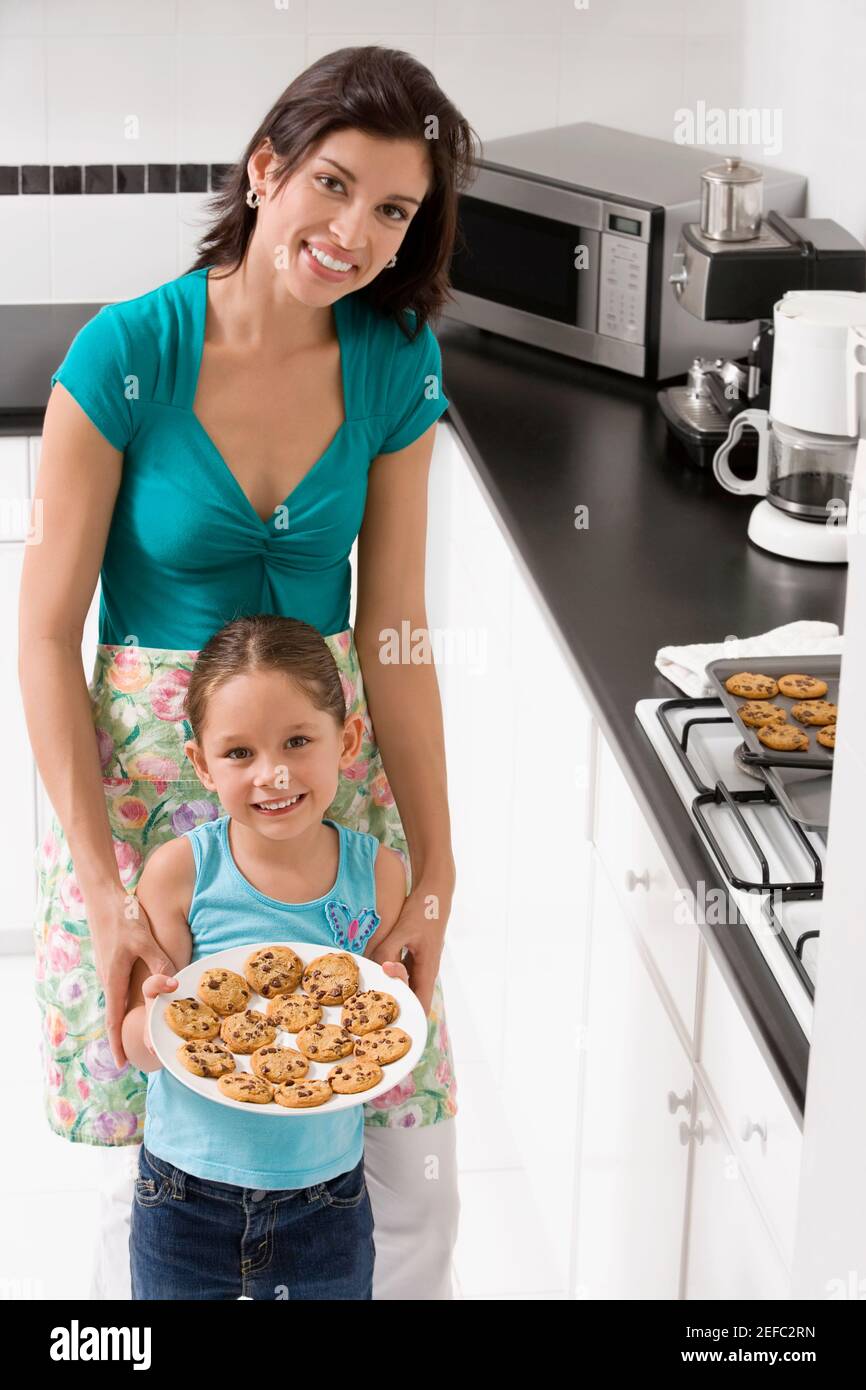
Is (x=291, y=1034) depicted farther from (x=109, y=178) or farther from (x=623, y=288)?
(x=109, y=178)

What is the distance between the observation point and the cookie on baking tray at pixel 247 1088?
1.53 m

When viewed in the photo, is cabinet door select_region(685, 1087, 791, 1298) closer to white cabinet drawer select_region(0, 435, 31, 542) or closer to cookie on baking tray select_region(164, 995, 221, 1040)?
cookie on baking tray select_region(164, 995, 221, 1040)

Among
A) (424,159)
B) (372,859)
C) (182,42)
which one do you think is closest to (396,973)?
(372,859)

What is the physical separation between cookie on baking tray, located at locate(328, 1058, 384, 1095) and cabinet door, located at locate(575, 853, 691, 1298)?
0.34 metres

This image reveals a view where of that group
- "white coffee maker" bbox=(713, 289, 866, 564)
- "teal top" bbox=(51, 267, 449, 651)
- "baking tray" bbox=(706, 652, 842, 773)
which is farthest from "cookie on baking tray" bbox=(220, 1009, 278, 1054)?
"white coffee maker" bbox=(713, 289, 866, 564)

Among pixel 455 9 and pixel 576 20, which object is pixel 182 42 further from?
pixel 576 20

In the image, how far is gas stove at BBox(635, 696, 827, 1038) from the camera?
1.48 metres

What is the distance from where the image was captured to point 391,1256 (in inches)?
75.0

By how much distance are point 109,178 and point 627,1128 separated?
206cm

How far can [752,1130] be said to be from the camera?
4.95 ft

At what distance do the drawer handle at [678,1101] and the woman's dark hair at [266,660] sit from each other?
1.62ft

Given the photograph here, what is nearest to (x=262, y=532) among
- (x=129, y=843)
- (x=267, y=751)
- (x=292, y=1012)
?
(x=267, y=751)

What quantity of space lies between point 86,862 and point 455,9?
2.05 metres
